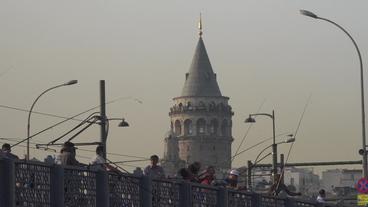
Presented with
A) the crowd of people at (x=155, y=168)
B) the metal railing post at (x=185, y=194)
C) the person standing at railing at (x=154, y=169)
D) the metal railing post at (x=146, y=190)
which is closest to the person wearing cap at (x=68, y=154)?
the crowd of people at (x=155, y=168)

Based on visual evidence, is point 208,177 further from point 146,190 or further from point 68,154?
point 68,154

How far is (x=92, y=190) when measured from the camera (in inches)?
974

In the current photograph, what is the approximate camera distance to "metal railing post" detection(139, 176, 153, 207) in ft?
86.3

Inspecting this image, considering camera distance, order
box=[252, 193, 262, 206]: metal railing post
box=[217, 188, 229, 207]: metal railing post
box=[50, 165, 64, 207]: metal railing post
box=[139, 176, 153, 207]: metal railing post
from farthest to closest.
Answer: box=[252, 193, 262, 206]: metal railing post → box=[217, 188, 229, 207]: metal railing post → box=[139, 176, 153, 207]: metal railing post → box=[50, 165, 64, 207]: metal railing post

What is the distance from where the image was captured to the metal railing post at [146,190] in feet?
86.3

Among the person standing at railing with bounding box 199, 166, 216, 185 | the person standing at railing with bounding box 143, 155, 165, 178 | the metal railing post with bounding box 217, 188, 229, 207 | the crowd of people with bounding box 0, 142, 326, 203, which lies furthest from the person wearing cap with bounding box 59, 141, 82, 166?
the metal railing post with bounding box 217, 188, 229, 207

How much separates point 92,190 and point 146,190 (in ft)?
5.88

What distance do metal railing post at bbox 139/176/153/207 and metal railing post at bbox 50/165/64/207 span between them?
123 inches

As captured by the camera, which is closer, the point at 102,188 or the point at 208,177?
the point at 102,188

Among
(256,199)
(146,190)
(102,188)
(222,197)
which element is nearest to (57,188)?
(102,188)

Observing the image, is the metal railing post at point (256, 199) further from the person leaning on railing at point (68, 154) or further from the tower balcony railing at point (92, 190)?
the person leaning on railing at point (68, 154)

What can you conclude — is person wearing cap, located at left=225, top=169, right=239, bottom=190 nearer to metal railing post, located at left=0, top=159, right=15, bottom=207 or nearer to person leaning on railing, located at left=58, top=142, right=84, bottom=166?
person leaning on railing, located at left=58, top=142, right=84, bottom=166

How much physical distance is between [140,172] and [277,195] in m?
7.06

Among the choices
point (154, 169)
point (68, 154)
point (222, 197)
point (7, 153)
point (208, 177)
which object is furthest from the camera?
point (222, 197)
